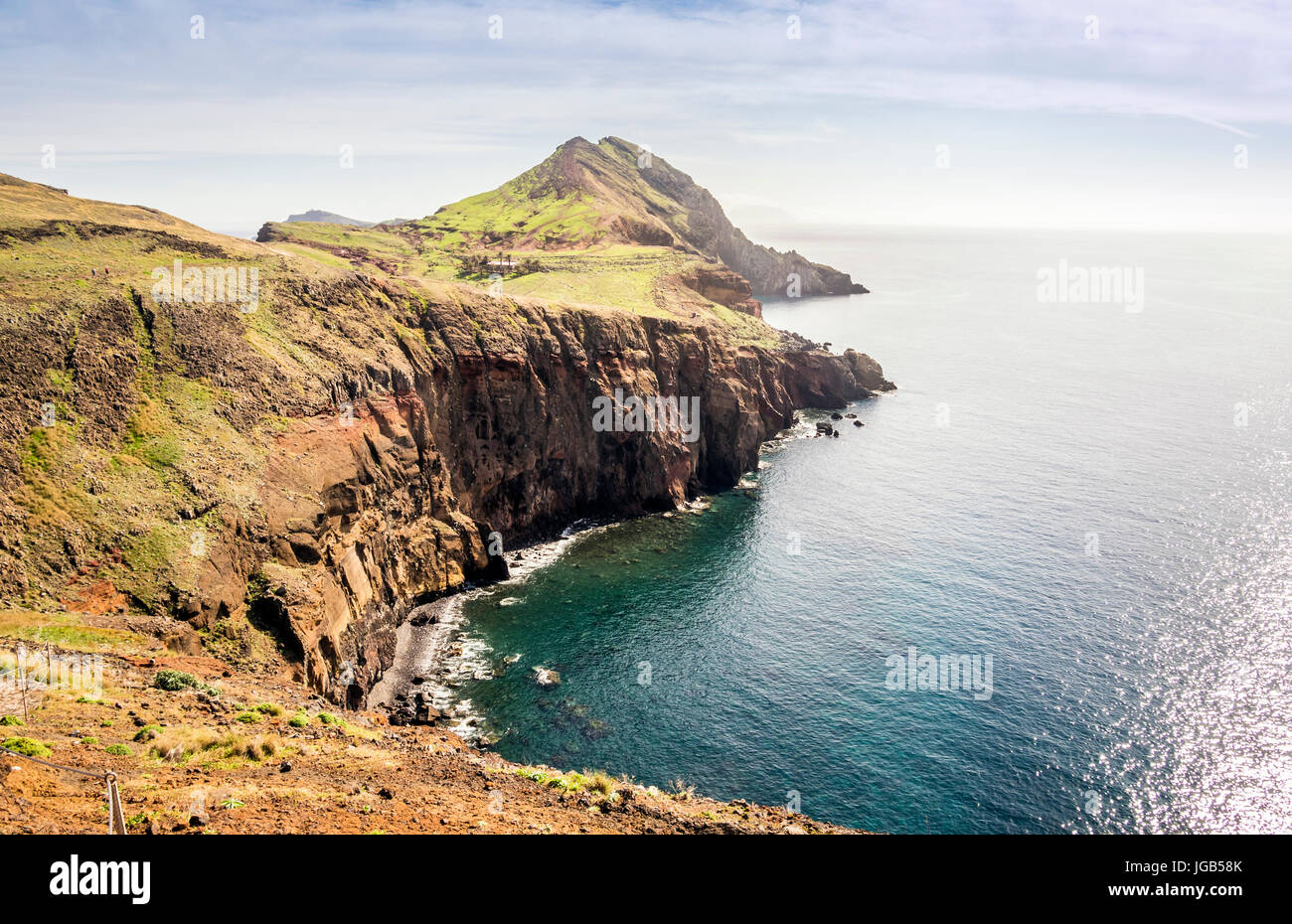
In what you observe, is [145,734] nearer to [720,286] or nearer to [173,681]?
[173,681]

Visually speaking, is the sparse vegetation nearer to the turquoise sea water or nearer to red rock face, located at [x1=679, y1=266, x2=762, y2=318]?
the turquoise sea water

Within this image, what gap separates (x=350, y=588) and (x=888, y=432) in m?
99.1

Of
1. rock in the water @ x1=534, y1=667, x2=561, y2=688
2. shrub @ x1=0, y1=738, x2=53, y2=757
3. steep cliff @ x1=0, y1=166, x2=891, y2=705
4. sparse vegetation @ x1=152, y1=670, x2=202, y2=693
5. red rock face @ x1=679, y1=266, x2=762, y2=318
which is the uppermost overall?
red rock face @ x1=679, y1=266, x2=762, y2=318

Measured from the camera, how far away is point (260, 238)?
157 m

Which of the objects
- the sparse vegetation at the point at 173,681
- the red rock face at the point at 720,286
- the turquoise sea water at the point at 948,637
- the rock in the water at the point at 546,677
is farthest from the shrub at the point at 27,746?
the red rock face at the point at 720,286

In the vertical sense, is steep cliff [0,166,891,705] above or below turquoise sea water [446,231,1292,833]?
above

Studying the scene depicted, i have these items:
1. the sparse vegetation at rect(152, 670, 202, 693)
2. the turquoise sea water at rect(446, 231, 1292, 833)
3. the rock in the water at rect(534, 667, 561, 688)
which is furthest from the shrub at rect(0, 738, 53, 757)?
the rock in the water at rect(534, 667, 561, 688)

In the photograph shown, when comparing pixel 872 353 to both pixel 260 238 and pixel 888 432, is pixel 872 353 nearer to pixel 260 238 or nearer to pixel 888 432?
pixel 888 432

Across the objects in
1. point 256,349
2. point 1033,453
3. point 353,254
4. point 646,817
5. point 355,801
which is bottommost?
point 646,817

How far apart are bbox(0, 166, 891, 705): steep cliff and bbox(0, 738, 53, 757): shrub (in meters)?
16.3

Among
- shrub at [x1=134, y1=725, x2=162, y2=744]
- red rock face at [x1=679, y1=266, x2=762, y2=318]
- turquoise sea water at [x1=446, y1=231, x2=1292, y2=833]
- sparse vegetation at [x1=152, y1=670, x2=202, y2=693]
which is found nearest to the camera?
shrub at [x1=134, y1=725, x2=162, y2=744]

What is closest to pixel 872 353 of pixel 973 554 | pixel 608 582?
pixel 973 554

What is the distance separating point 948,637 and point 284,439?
2378 inches

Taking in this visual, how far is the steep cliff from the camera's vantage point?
47.3 m
